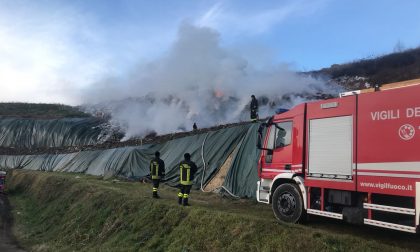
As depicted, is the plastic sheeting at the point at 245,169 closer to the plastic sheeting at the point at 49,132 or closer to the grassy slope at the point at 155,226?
the grassy slope at the point at 155,226

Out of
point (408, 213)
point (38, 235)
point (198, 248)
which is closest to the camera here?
point (408, 213)

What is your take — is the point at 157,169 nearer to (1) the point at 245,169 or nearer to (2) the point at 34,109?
(1) the point at 245,169

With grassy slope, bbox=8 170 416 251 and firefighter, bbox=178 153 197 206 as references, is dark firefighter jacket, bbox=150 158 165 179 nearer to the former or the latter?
grassy slope, bbox=8 170 416 251

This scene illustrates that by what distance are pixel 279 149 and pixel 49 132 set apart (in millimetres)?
40500

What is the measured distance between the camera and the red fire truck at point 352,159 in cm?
824

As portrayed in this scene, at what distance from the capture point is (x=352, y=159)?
9266mm

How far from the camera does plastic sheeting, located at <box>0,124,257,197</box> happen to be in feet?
56.4

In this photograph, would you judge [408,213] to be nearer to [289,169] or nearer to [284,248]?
[284,248]

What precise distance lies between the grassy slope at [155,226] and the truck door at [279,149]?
4.24ft

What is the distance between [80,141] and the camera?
43.2 m

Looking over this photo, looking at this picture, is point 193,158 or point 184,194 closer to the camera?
point 184,194

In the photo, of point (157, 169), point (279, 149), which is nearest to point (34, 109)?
point (157, 169)

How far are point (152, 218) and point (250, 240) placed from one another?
A: 4.49 metres

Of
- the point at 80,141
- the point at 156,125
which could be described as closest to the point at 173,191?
the point at 156,125
